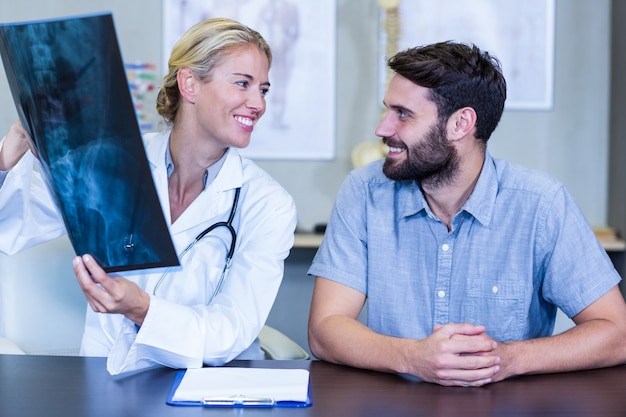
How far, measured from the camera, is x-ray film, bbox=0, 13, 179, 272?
3.30 feet

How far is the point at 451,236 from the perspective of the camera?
161 centimetres

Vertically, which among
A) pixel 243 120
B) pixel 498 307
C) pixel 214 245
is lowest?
pixel 498 307

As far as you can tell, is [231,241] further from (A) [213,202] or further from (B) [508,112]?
(B) [508,112]

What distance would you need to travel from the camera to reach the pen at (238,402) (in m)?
1.11

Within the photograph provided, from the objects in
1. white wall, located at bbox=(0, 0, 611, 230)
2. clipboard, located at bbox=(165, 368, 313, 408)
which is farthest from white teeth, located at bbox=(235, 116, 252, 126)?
white wall, located at bbox=(0, 0, 611, 230)

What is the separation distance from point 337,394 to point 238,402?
0.16 metres

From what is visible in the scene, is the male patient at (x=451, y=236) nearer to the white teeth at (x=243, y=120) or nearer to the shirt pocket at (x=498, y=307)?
the shirt pocket at (x=498, y=307)

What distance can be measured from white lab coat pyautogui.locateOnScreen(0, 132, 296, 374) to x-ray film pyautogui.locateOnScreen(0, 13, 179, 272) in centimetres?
28

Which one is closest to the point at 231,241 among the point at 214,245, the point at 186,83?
the point at 214,245

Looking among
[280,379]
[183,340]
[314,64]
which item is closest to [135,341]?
[183,340]

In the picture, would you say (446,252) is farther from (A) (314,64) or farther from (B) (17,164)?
(A) (314,64)

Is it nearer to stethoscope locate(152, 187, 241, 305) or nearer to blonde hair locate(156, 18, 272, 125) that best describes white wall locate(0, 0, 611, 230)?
blonde hair locate(156, 18, 272, 125)

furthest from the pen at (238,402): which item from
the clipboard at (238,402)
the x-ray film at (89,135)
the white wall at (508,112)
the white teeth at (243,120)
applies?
the white wall at (508,112)

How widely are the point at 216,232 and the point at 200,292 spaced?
132mm
